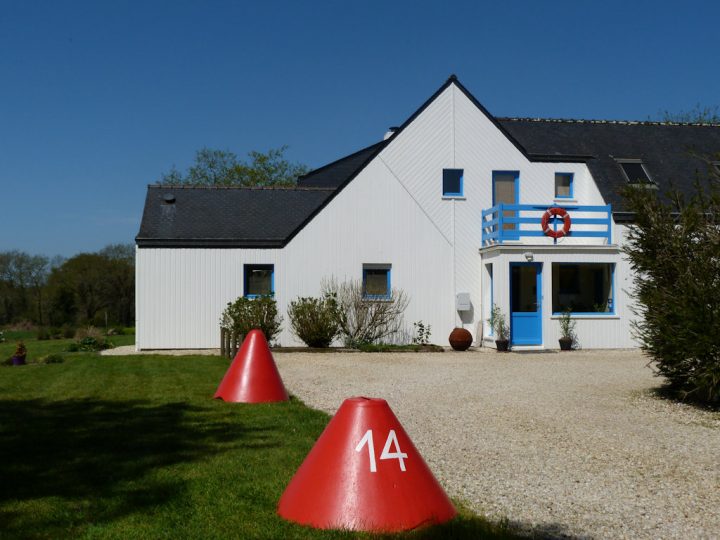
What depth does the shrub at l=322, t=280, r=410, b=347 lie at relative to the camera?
21.7 meters

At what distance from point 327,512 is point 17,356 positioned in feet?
49.5

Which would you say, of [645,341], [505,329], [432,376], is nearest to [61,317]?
[505,329]

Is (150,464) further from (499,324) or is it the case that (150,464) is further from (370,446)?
(499,324)

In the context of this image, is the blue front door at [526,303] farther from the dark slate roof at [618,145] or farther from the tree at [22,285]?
the tree at [22,285]

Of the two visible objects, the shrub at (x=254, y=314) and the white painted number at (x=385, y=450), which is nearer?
the white painted number at (x=385, y=450)

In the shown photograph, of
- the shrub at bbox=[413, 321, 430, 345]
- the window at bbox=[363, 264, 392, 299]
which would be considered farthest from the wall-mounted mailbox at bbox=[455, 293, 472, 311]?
the window at bbox=[363, 264, 392, 299]

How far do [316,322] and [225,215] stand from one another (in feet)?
16.5

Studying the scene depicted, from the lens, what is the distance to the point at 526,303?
23.7 m

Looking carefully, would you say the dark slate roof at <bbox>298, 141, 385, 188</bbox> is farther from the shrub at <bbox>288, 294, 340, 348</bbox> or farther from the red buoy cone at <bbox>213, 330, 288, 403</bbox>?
the red buoy cone at <bbox>213, 330, 288, 403</bbox>

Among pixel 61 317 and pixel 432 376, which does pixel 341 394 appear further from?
pixel 61 317

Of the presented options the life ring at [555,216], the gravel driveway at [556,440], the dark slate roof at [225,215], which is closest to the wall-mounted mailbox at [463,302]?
the life ring at [555,216]

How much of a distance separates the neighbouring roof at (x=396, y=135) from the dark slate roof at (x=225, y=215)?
28 mm

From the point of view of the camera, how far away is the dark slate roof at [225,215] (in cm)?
2206

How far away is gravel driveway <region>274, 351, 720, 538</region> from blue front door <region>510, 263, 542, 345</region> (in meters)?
4.97
